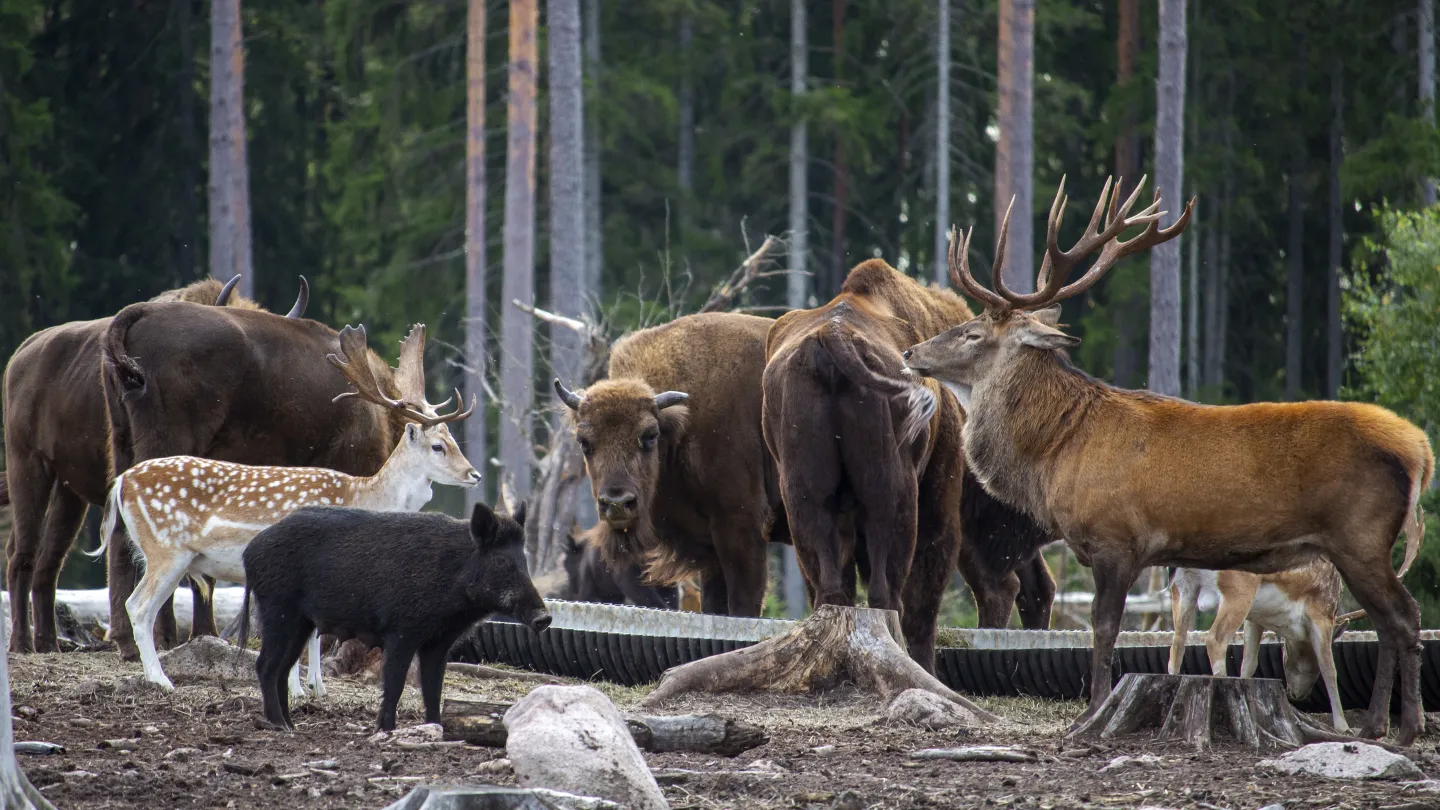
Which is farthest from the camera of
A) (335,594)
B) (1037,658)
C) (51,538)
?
(51,538)

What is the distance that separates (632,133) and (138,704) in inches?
971

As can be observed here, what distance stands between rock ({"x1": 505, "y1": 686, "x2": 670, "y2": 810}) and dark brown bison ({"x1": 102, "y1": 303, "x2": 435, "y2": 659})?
186 inches

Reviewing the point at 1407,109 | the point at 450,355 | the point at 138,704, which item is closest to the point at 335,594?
the point at 138,704

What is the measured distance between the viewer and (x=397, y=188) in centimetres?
3297

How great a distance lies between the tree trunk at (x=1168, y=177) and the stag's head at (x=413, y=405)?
41.9 feet

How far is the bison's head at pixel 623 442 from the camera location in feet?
33.7

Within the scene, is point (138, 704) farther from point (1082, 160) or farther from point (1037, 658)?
point (1082, 160)

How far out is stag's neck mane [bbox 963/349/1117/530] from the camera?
817 centimetres

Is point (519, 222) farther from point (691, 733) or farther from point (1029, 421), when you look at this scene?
point (691, 733)

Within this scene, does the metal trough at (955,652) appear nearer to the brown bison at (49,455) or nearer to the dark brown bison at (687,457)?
the dark brown bison at (687,457)

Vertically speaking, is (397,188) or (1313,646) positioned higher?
(397,188)

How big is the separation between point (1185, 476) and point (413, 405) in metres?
4.81

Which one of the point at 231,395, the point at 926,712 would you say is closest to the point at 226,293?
the point at 231,395

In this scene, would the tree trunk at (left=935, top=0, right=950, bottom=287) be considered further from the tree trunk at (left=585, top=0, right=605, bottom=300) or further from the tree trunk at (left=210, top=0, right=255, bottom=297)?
the tree trunk at (left=210, top=0, right=255, bottom=297)
